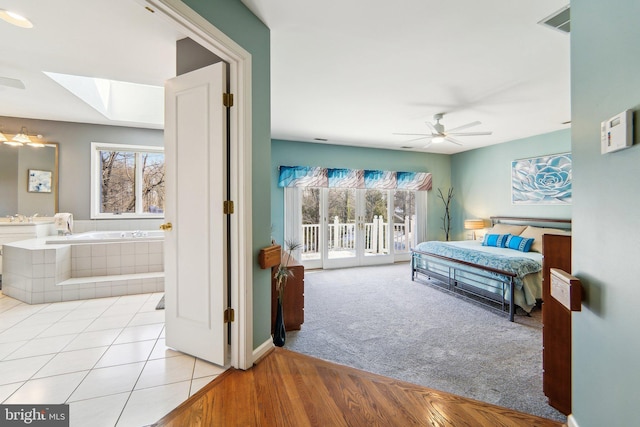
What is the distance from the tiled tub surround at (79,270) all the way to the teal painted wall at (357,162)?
2220mm

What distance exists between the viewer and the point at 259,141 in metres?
1.92

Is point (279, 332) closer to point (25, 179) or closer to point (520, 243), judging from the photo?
point (520, 243)

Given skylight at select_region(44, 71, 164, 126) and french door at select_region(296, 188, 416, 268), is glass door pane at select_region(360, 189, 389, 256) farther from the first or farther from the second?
skylight at select_region(44, 71, 164, 126)

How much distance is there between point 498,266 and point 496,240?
1.52m

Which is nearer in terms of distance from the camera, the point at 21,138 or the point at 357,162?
the point at 21,138

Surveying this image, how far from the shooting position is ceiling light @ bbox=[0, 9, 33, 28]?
179 cm

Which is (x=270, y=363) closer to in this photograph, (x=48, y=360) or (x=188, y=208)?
(x=188, y=208)

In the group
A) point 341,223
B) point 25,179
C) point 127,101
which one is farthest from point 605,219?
point 25,179

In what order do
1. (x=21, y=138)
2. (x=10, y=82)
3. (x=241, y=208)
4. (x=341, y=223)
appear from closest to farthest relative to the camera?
(x=241, y=208), (x=10, y=82), (x=21, y=138), (x=341, y=223)

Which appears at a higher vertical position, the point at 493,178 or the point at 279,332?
the point at 493,178

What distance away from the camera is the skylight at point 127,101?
3949 millimetres

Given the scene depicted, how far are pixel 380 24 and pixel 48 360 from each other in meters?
3.43

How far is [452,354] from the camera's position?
241cm

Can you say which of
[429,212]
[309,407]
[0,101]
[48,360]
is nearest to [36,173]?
[0,101]
